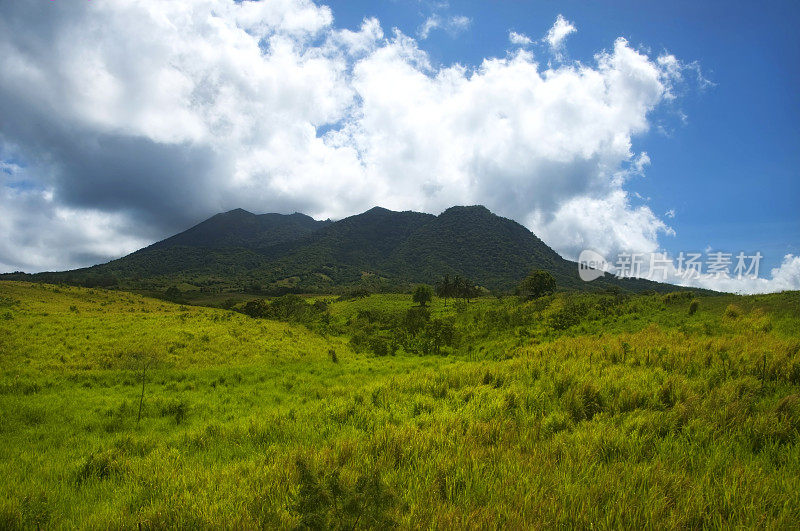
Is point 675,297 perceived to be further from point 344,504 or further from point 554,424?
point 344,504

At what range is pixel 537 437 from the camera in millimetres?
5910

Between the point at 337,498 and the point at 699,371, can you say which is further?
the point at 699,371

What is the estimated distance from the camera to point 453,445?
5.55m

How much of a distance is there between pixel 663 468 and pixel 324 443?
5223 mm

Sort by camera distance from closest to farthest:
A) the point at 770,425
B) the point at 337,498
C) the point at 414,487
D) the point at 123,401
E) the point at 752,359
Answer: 1. the point at 337,498
2. the point at 414,487
3. the point at 770,425
4. the point at 752,359
5. the point at 123,401

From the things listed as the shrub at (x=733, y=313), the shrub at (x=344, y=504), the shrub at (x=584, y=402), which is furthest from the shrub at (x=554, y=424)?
the shrub at (x=733, y=313)

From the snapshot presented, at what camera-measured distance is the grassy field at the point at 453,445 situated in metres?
3.78

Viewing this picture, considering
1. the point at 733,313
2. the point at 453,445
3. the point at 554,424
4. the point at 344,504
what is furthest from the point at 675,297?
the point at 344,504

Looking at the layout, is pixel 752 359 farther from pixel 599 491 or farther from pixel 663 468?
pixel 599 491

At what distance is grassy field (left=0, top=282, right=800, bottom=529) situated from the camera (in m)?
3.78

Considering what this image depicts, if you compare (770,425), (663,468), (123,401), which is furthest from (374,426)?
(123,401)

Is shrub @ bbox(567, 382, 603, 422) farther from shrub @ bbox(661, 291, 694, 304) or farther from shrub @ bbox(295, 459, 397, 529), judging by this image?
shrub @ bbox(661, 291, 694, 304)

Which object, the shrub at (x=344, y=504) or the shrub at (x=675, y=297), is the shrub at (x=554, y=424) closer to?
the shrub at (x=344, y=504)

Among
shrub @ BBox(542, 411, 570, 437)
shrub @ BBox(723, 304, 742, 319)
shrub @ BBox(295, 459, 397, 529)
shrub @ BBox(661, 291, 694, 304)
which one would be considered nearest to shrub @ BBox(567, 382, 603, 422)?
shrub @ BBox(542, 411, 570, 437)
